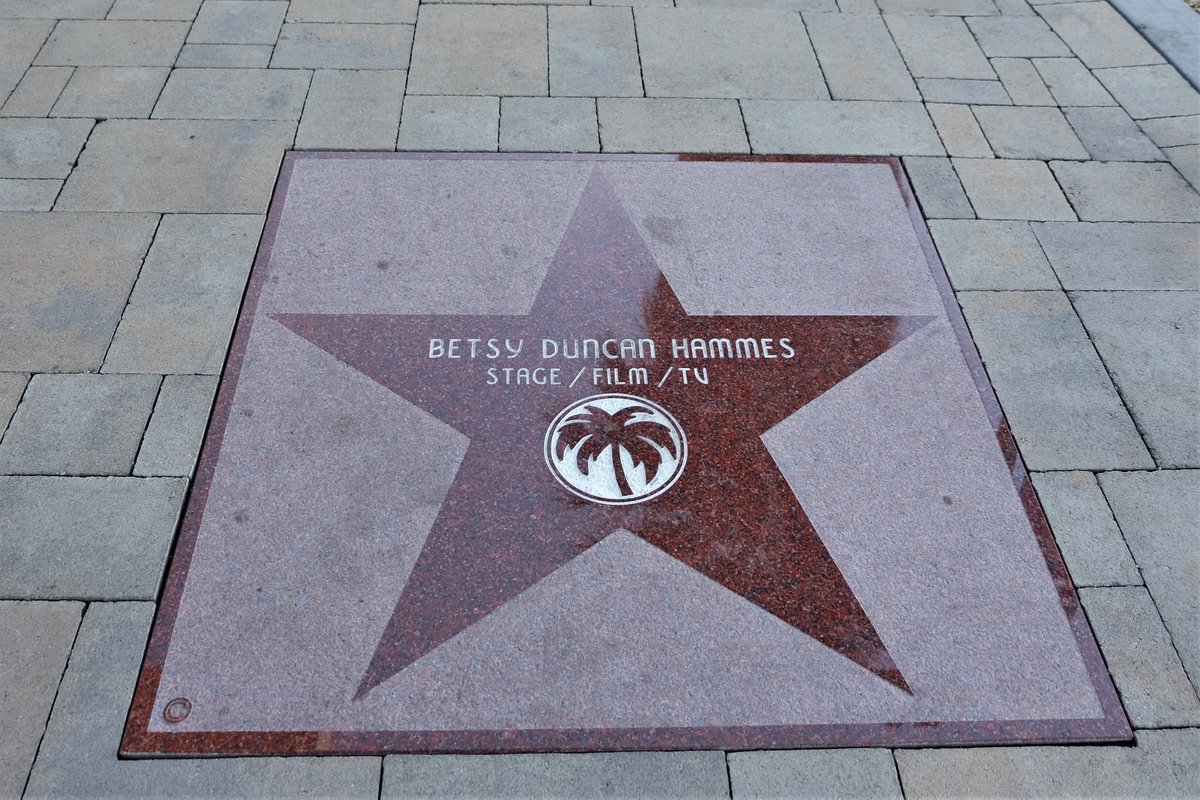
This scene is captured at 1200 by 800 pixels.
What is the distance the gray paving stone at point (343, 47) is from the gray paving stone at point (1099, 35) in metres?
4.69

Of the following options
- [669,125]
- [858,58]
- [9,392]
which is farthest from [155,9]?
[858,58]

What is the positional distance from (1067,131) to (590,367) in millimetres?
3733

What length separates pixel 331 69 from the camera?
5910 millimetres

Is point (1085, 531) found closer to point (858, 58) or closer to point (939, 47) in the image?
point (858, 58)

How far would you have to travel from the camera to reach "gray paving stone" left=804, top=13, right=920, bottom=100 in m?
6.00

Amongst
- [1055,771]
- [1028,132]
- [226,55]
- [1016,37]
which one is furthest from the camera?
[1016,37]

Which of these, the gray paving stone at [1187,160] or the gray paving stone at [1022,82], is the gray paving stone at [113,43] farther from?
the gray paving stone at [1187,160]

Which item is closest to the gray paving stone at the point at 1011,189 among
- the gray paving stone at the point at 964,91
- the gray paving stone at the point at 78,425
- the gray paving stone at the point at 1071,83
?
the gray paving stone at the point at 964,91

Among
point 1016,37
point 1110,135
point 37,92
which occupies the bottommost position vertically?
point 37,92

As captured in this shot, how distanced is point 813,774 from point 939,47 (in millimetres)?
5282

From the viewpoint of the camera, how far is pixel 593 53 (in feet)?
20.2

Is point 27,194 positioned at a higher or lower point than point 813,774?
higher

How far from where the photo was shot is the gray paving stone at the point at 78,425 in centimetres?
381

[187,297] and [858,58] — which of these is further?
[858,58]
